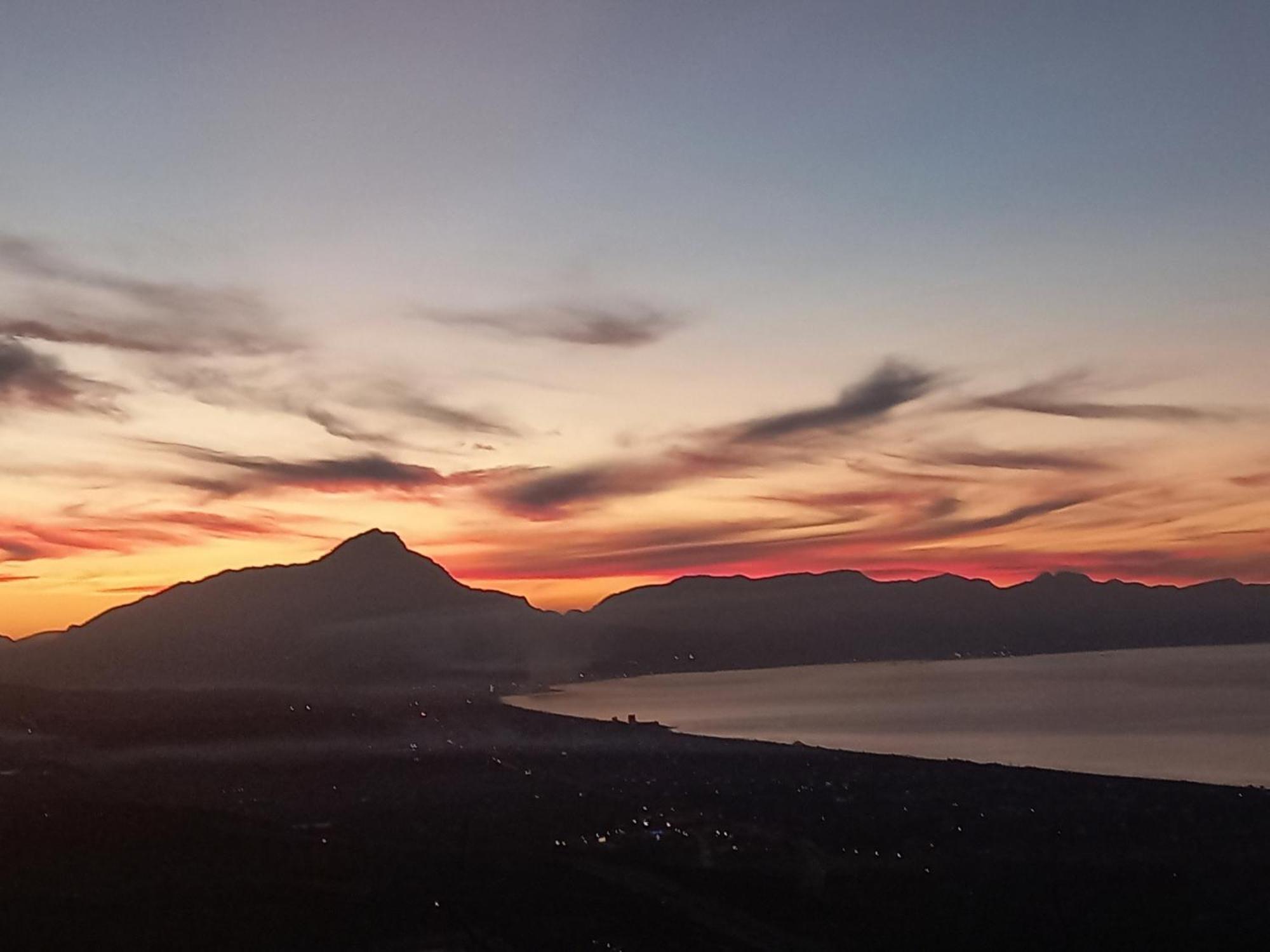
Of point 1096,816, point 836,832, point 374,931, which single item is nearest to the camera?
point 374,931

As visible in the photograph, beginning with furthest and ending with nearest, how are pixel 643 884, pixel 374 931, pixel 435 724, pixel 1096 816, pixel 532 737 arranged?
pixel 435 724 < pixel 532 737 < pixel 1096 816 < pixel 643 884 < pixel 374 931

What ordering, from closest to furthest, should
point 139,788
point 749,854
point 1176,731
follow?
point 749,854 < point 139,788 < point 1176,731

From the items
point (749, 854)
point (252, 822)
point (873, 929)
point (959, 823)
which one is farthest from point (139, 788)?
point (873, 929)

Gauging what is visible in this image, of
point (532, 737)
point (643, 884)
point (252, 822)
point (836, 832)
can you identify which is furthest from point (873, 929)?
point (532, 737)

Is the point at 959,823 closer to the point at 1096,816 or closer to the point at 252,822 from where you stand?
the point at 1096,816

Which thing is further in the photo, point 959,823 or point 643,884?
point 959,823

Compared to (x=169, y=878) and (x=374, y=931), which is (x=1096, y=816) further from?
(x=169, y=878)
